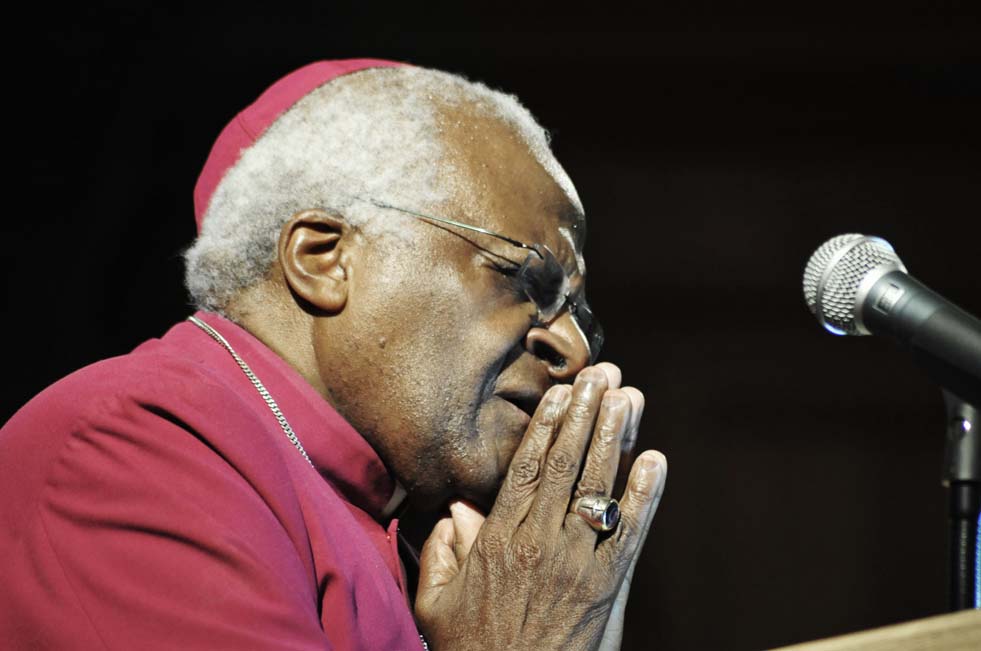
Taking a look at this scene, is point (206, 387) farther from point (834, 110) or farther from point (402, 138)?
point (834, 110)

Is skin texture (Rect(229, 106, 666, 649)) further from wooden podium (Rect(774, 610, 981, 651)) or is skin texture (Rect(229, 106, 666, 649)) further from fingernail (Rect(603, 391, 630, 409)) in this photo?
wooden podium (Rect(774, 610, 981, 651))

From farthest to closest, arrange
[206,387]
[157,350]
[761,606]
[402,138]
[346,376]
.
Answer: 1. [761,606]
2. [402,138]
3. [346,376]
4. [157,350]
5. [206,387]

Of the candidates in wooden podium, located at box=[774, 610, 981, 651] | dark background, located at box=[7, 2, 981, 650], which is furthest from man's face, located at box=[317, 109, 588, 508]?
dark background, located at box=[7, 2, 981, 650]

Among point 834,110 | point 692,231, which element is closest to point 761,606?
point 692,231

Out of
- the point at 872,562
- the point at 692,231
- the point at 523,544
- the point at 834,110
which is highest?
the point at 834,110

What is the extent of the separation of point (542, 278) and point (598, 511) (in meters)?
0.53

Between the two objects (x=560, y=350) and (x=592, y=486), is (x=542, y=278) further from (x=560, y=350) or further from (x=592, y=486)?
(x=592, y=486)

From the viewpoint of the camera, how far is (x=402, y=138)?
2311mm

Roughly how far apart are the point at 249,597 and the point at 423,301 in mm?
781

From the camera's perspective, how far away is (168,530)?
1559 millimetres

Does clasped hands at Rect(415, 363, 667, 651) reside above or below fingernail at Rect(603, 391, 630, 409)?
below

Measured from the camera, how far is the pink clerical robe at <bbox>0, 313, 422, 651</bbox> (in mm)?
1527

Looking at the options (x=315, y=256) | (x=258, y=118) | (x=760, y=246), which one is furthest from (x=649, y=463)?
(x=760, y=246)

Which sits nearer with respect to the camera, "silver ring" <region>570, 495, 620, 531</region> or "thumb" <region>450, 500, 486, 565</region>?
"silver ring" <region>570, 495, 620, 531</region>
